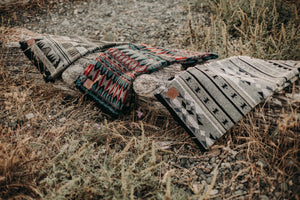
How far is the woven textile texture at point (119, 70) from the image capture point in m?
1.89

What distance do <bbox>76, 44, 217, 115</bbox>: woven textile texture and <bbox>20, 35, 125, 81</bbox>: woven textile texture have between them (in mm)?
316

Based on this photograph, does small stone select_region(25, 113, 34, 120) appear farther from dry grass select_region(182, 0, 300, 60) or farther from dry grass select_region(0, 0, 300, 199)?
dry grass select_region(182, 0, 300, 60)

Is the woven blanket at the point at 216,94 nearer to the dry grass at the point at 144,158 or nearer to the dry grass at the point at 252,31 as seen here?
the dry grass at the point at 144,158

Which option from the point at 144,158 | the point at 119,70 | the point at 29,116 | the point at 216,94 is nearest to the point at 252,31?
the point at 216,94

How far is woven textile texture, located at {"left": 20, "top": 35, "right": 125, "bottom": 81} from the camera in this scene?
2.29 metres

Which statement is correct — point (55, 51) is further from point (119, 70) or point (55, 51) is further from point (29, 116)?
point (119, 70)

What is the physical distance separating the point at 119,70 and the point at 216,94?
941 mm

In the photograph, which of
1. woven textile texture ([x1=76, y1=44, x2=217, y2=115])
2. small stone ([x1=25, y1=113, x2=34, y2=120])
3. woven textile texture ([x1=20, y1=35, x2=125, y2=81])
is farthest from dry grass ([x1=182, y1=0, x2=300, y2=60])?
small stone ([x1=25, y1=113, x2=34, y2=120])

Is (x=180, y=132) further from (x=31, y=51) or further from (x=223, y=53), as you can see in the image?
(x=31, y=51)

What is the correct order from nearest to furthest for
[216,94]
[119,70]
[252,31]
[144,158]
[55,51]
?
[144,158], [216,94], [119,70], [55,51], [252,31]

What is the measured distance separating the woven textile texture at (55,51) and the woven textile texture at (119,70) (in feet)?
1.04

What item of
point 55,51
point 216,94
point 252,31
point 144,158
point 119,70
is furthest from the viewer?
point 252,31

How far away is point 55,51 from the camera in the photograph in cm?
237

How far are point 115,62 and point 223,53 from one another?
4.49 feet
